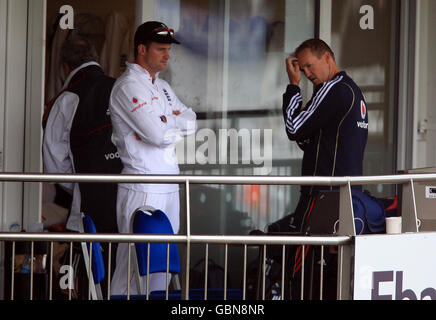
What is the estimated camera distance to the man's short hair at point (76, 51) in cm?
690

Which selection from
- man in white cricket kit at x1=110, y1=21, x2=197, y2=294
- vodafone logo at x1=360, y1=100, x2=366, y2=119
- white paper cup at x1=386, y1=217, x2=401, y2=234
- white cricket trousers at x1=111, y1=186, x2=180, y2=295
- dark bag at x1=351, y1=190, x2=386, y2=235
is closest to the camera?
white paper cup at x1=386, y1=217, x2=401, y2=234

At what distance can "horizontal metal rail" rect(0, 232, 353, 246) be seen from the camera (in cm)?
379

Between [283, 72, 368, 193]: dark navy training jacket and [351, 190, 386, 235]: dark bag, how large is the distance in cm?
75

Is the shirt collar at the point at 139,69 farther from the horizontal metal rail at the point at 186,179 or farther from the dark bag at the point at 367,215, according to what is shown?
the horizontal metal rail at the point at 186,179

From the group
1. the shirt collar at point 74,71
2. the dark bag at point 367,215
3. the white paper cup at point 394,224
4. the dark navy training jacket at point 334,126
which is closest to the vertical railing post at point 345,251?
the white paper cup at point 394,224

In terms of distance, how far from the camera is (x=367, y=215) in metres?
5.14

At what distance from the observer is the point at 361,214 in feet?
16.8

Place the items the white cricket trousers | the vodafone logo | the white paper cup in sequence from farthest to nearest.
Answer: the white cricket trousers, the vodafone logo, the white paper cup

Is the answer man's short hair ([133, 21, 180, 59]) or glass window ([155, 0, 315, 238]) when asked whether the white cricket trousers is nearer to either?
Result: glass window ([155, 0, 315, 238])

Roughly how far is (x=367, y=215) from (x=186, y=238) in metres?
1.72

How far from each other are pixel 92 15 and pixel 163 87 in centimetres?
83

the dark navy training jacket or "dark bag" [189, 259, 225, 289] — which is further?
"dark bag" [189, 259, 225, 289]
